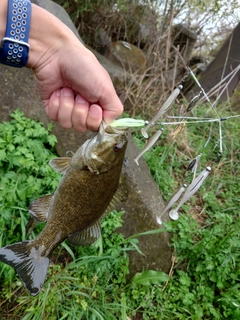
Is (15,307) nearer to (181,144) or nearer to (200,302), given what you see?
(200,302)

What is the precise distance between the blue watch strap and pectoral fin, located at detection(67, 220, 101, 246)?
3.78ft

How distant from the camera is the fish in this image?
1594 mm

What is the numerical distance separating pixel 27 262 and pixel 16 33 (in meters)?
1.38

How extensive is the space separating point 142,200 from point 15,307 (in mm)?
1671

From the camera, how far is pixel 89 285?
2762 millimetres

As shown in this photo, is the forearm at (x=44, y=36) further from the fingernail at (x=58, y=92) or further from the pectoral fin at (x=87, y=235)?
the pectoral fin at (x=87, y=235)

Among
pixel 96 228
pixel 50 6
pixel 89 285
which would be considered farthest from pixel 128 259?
pixel 50 6

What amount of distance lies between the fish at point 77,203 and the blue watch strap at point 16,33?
0.65 metres

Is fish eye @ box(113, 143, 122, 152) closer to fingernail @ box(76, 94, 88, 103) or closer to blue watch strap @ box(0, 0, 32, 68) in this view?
fingernail @ box(76, 94, 88, 103)

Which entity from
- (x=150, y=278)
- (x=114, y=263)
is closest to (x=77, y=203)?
(x=114, y=263)

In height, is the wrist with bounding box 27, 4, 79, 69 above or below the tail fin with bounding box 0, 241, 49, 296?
above

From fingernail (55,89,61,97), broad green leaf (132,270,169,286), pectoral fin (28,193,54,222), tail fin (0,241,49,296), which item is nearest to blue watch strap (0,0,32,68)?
A: fingernail (55,89,61,97)

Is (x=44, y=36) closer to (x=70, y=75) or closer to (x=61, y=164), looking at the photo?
(x=70, y=75)

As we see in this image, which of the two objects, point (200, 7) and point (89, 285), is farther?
point (200, 7)
